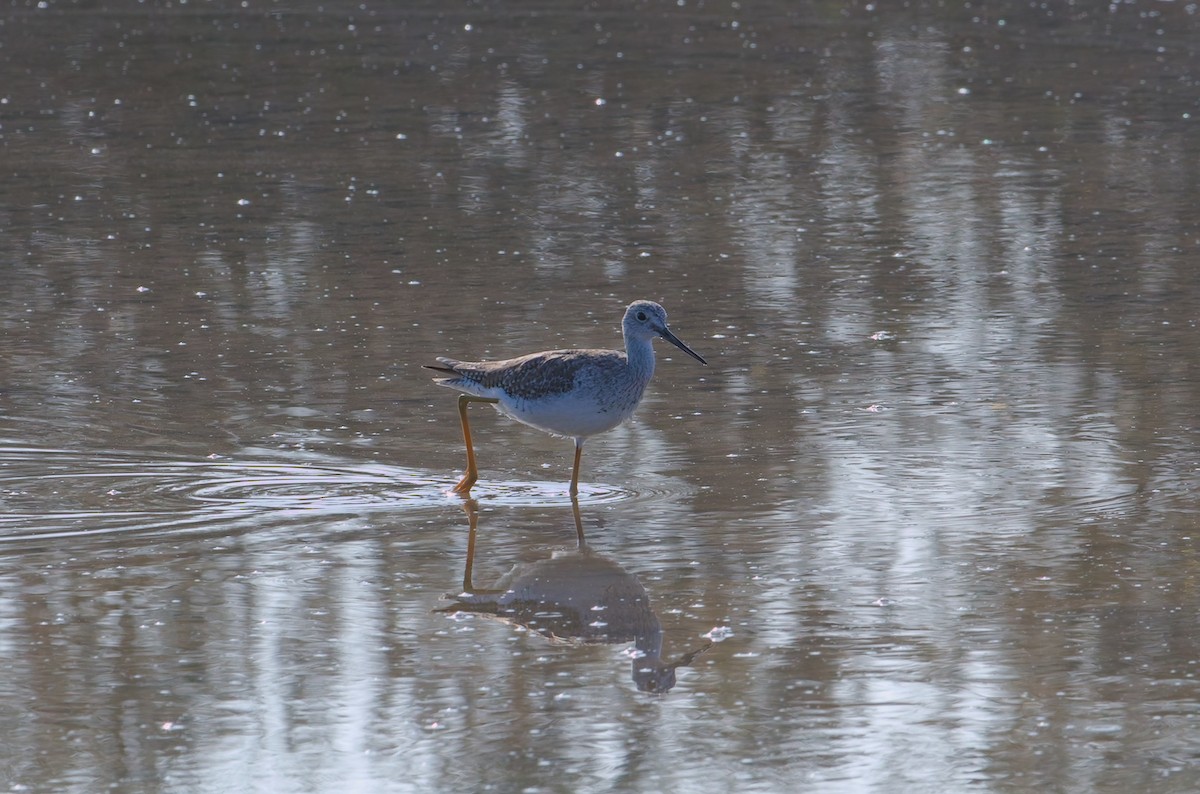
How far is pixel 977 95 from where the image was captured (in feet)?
69.6

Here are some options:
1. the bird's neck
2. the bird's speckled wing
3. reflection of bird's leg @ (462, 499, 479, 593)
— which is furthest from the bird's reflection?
the bird's neck

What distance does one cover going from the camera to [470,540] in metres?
7.77

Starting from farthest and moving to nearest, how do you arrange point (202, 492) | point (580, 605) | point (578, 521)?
point (202, 492), point (578, 521), point (580, 605)

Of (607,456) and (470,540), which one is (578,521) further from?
(607,456)

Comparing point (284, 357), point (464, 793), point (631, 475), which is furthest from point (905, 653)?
point (284, 357)

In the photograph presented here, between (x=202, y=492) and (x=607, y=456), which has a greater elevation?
(x=202, y=492)

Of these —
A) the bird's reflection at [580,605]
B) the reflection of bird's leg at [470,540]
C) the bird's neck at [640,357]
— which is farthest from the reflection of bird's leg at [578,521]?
the bird's neck at [640,357]

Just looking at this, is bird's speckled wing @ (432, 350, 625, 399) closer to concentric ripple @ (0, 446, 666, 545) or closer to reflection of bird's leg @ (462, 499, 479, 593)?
concentric ripple @ (0, 446, 666, 545)

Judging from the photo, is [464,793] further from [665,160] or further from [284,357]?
[665,160]

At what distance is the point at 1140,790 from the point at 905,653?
3.84ft

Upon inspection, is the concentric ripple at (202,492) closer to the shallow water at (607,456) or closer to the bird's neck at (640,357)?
the shallow water at (607,456)

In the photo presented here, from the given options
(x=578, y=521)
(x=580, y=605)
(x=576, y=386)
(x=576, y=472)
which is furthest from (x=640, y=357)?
(x=580, y=605)

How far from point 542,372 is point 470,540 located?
999 mm

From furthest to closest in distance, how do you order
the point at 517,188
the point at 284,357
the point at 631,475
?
the point at 517,188
the point at 284,357
the point at 631,475
